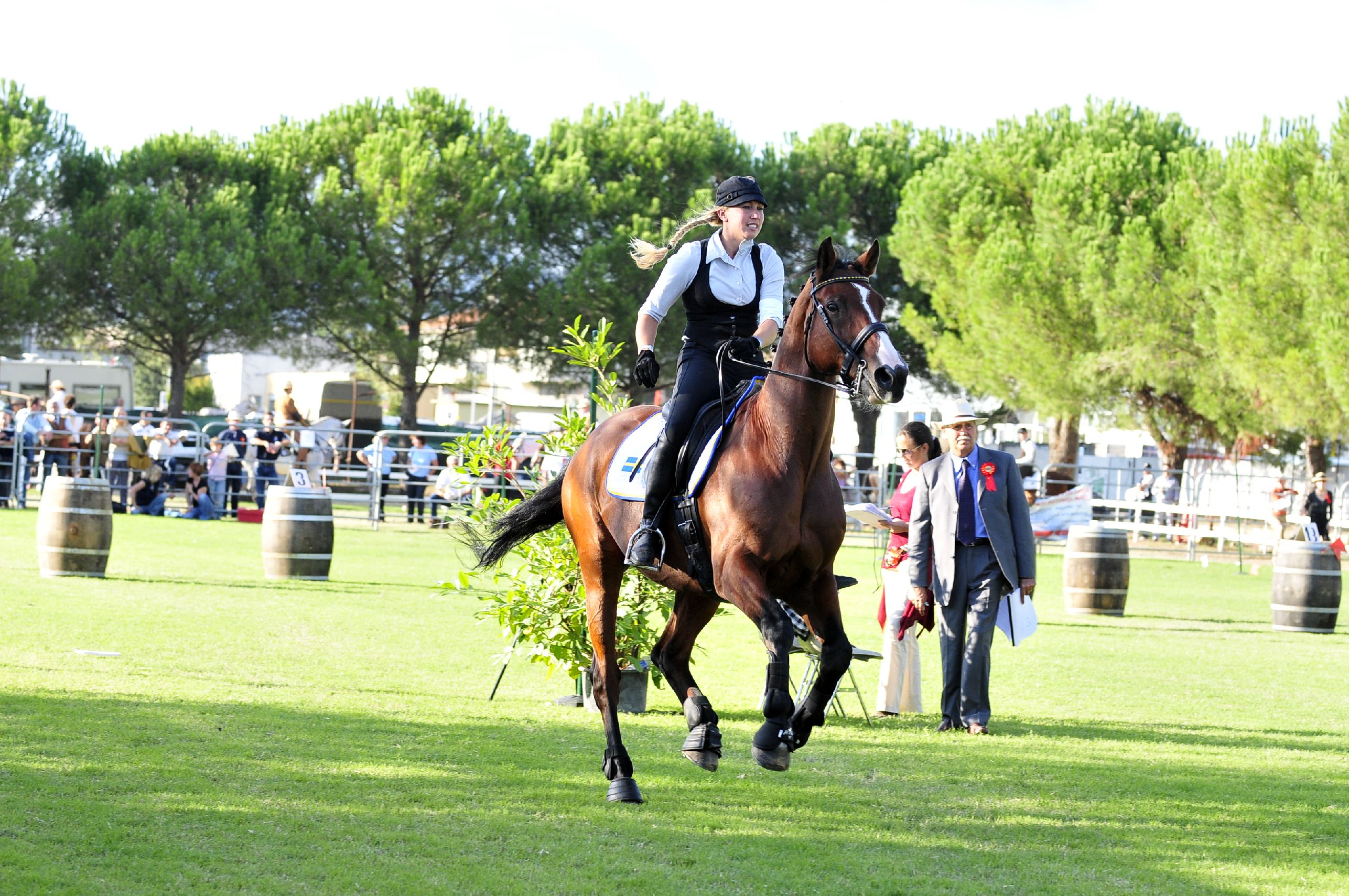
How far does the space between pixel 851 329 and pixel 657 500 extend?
1294 mm

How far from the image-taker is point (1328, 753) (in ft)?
27.3

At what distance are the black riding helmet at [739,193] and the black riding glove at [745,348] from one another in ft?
2.16

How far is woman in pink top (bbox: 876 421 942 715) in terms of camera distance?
9.40 meters

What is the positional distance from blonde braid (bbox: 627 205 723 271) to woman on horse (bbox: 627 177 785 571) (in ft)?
0.04

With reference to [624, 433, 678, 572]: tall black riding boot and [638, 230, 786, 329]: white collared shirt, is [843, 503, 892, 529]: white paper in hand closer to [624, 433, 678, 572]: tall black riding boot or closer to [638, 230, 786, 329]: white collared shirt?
[638, 230, 786, 329]: white collared shirt

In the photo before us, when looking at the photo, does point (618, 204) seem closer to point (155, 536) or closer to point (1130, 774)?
point (155, 536)

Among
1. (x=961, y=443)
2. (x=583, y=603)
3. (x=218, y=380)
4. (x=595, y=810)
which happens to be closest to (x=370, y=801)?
(x=595, y=810)

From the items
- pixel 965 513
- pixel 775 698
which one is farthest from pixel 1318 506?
pixel 775 698

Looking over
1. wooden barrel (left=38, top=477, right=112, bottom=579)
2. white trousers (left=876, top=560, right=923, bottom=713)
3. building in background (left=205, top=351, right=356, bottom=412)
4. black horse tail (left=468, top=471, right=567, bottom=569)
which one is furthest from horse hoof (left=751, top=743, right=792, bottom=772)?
building in background (left=205, top=351, right=356, bottom=412)

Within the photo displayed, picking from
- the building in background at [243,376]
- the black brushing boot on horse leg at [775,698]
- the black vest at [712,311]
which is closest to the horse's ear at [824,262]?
the black vest at [712,311]

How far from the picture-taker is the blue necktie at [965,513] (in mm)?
9102

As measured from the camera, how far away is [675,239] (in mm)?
7129

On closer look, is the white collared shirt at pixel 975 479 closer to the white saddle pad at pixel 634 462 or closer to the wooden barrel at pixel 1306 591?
the white saddle pad at pixel 634 462

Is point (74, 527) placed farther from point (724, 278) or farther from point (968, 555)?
point (724, 278)
